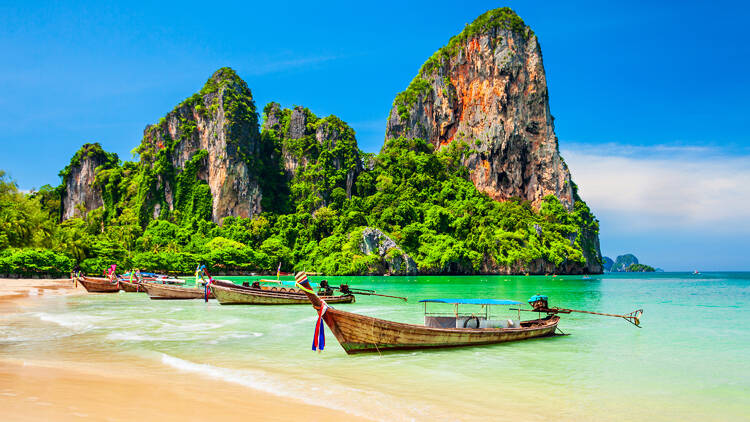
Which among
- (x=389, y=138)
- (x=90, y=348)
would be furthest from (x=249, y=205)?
Result: (x=90, y=348)

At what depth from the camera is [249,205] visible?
81.9 meters

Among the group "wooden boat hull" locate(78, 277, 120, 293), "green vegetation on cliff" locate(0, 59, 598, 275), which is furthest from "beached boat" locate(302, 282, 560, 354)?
"green vegetation on cliff" locate(0, 59, 598, 275)

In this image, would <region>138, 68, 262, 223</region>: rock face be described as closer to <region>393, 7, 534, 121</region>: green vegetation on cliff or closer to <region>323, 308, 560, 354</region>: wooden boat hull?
<region>393, 7, 534, 121</region>: green vegetation on cliff

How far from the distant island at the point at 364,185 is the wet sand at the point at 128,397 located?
55.1 meters

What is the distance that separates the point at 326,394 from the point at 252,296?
687 inches

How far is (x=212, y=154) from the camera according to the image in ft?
267

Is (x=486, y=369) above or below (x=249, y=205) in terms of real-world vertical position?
below

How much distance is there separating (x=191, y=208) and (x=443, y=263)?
150ft

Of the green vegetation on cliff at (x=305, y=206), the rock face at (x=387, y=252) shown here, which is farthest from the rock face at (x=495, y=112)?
the rock face at (x=387, y=252)

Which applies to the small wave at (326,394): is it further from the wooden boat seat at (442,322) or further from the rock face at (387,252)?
the rock face at (387,252)

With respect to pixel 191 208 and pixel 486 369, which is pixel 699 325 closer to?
pixel 486 369

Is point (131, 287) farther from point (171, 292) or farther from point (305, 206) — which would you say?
point (305, 206)

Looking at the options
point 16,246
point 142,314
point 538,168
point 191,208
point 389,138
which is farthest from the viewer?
point 389,138

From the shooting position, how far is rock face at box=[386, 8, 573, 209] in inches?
3536
